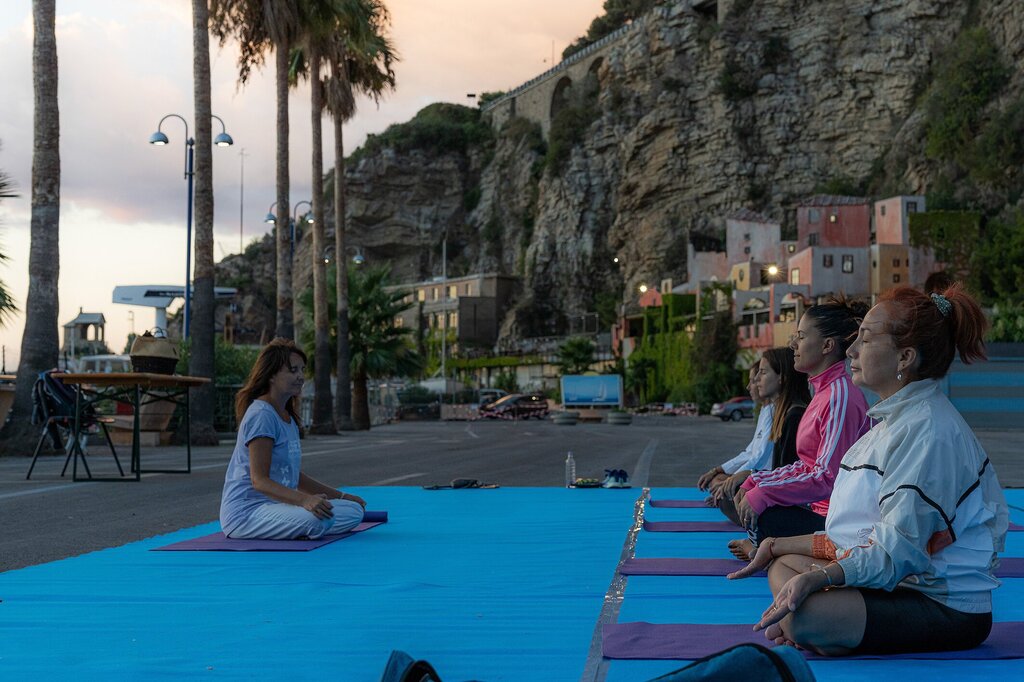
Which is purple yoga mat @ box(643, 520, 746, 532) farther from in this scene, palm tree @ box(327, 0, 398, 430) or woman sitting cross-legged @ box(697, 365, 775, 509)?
palm tree @ box(327, 0, 398, 430)

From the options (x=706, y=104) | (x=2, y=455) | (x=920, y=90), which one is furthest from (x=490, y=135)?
(x=2, y=455)

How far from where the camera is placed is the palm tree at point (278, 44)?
93.8 ft

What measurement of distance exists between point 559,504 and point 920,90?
277 feet

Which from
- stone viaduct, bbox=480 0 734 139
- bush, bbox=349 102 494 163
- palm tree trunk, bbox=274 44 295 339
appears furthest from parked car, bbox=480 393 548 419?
bush, bbox=349 102 494 163

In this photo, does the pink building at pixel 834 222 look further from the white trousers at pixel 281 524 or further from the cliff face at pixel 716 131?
the white trousers at pixel 281 524

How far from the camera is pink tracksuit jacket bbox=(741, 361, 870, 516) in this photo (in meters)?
5.18

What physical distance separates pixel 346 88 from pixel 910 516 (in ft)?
119

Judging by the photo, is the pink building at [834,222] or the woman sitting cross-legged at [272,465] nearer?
the woman sitting cross-legged at [272,465]

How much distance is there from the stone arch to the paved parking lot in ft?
301

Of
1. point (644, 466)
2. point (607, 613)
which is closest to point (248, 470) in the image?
point (607, 613)

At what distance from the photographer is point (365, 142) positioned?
433ft

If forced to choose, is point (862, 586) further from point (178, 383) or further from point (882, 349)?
point (178, 383)

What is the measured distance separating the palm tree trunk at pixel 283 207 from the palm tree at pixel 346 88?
5.61 meters

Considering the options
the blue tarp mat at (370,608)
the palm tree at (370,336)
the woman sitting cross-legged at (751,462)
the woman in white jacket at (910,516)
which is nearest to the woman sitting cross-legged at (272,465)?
the blue tarp mat at (370,608)
